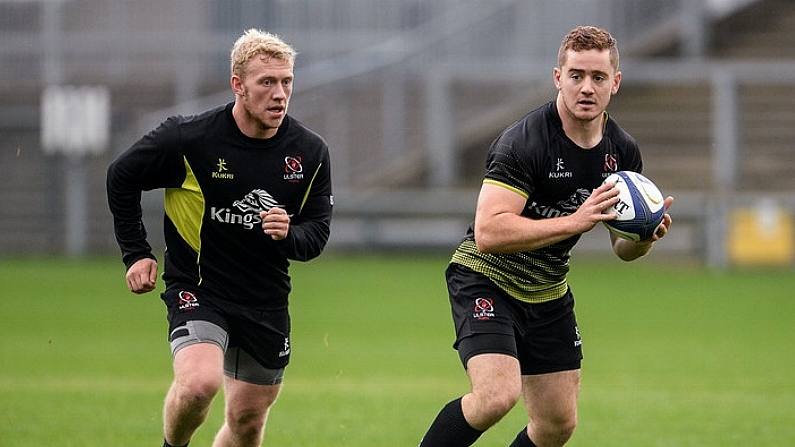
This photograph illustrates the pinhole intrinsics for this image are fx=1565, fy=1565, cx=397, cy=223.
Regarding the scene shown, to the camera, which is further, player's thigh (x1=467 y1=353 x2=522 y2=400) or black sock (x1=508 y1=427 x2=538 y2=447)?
black sock (x1=508 y1=427 x2=538 y2=447)

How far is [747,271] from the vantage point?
23.4 metres

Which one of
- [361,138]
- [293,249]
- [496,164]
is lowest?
[361,138]

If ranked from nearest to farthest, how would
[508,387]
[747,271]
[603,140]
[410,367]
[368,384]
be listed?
[508,387] < [603,140] < [368,384] < [410,367] < [747,271]

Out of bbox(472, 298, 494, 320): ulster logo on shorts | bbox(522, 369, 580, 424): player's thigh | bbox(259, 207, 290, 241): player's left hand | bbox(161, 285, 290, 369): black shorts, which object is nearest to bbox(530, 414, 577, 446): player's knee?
bbox(522, 369, 580, 424): player's thigh

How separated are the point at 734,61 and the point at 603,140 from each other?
2176 cm

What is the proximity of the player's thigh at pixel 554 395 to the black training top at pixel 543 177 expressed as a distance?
372mm

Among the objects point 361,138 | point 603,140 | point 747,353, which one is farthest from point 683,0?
point 603,140

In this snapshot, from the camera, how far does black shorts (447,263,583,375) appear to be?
280 inches

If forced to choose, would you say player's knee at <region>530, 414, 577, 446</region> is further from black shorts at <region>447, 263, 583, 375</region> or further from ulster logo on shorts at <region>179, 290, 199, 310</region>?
ulster logo on shorts at <region>179, 290, 199, 310</region>

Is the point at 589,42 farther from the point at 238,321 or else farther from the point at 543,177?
the point at 238,321

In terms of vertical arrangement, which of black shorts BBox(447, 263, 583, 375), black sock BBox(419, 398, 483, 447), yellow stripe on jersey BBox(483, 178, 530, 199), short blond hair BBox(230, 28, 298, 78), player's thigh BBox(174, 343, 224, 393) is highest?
short blond hair BBox(230, 28, 298, 78)

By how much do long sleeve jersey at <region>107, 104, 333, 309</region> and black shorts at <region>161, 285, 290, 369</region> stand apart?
2.1 inches

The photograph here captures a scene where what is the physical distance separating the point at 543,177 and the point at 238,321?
1613 mm

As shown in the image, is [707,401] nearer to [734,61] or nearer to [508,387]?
[508,387]
